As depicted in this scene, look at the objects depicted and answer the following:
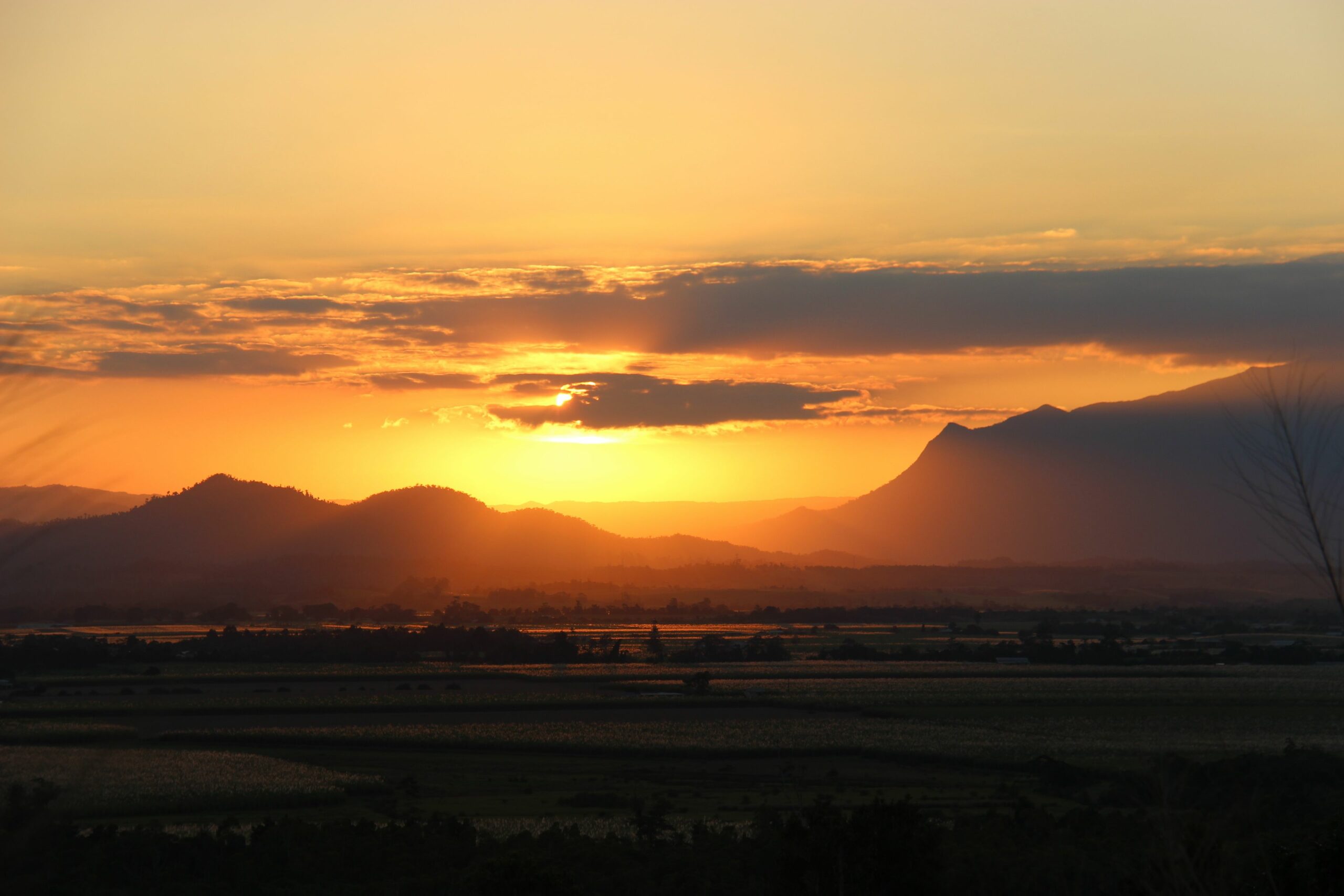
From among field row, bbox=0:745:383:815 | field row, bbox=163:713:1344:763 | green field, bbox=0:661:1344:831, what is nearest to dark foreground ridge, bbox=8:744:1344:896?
green field, bbox=0:661:1344:831

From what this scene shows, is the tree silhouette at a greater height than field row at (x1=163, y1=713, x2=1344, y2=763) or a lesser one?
greater

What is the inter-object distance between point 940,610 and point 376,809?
13583 centimetres

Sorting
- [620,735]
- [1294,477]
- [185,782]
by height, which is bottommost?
[620,735]

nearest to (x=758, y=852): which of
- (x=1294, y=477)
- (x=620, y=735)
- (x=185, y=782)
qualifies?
(x=1294, y=477)

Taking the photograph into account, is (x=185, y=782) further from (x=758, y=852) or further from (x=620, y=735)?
(x=758, y=852)

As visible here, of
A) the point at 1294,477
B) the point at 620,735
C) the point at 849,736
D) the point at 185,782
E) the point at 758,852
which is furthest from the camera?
the point at 620,735

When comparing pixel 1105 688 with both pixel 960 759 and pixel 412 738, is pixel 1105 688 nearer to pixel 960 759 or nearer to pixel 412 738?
pixel 960 759

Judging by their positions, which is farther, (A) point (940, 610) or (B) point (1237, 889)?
(A) point (940, 610)

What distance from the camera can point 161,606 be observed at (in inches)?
6585

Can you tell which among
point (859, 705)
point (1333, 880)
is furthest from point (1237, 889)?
point (859, 705)

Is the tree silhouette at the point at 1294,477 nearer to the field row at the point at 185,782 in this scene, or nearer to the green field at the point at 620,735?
the green field at the point at 620,735

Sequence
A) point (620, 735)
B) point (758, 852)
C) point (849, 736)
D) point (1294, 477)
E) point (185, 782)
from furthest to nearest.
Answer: point (620, 735) → point (849, 736) → point (185, 782) → point (758, 852) → point (1294, 477)

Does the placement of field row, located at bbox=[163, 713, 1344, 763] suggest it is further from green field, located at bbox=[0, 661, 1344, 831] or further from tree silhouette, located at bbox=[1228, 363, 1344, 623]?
tree silhouette, located at bbox=[1228, 363, 1344, 623]

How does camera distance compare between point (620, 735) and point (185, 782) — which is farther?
point (620, 735)
